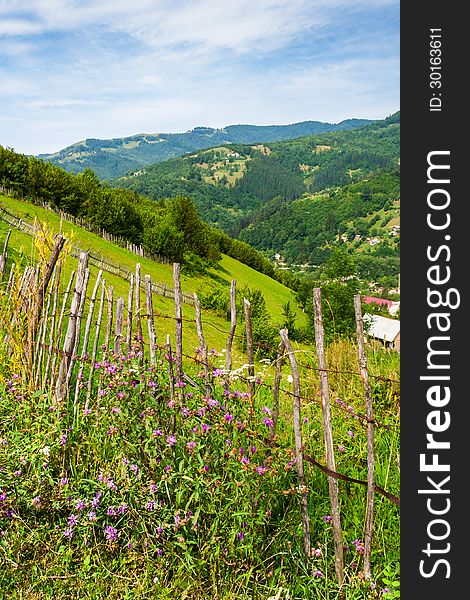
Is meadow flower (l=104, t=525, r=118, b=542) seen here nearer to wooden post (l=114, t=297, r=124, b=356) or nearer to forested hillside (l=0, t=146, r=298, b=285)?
wooden post (l=114, t=297, r=124, b=356)

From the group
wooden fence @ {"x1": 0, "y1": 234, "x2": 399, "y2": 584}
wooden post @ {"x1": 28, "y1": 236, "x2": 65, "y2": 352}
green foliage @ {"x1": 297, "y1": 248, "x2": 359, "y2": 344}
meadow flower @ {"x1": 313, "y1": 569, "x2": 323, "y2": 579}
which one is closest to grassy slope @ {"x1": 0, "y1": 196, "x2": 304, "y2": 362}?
wooden post @ {"x1": 28, "y1": 236, "x2": 65, "y2": 352}

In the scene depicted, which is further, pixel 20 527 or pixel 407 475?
pixel 20 527

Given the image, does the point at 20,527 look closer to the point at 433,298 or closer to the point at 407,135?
the point at 433,298

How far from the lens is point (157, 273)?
3009 cm

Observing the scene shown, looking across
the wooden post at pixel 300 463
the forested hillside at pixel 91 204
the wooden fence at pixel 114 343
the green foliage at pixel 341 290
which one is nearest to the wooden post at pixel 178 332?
the wooden fence at pixel 114 343

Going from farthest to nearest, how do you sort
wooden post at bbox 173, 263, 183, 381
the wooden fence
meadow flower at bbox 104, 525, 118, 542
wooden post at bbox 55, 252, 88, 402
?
wooden post at bbox 55, 252, 88, 402
wooden post at bbox 173, 263, 183, 381
meadow flower at bbox 104, 525, 118, 542
the wooden fence

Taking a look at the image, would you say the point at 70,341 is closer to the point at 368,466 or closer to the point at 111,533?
the point at 111,533

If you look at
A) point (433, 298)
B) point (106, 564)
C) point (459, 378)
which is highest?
point (433, 298)

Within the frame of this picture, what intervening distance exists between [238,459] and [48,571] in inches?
55.3

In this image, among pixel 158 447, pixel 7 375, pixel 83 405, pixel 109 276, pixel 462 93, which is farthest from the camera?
pixel 109 276

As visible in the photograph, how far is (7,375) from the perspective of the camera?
504 centimetres

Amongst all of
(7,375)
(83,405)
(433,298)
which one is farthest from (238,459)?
(7,375)

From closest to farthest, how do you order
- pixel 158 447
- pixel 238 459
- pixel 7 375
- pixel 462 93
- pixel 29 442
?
1. pixel 462 93
2. pixel 238 459
3. pixel 158 447
4. pixel 29 442
5. pixel 7 375

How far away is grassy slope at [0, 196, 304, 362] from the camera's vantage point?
16.2 m
